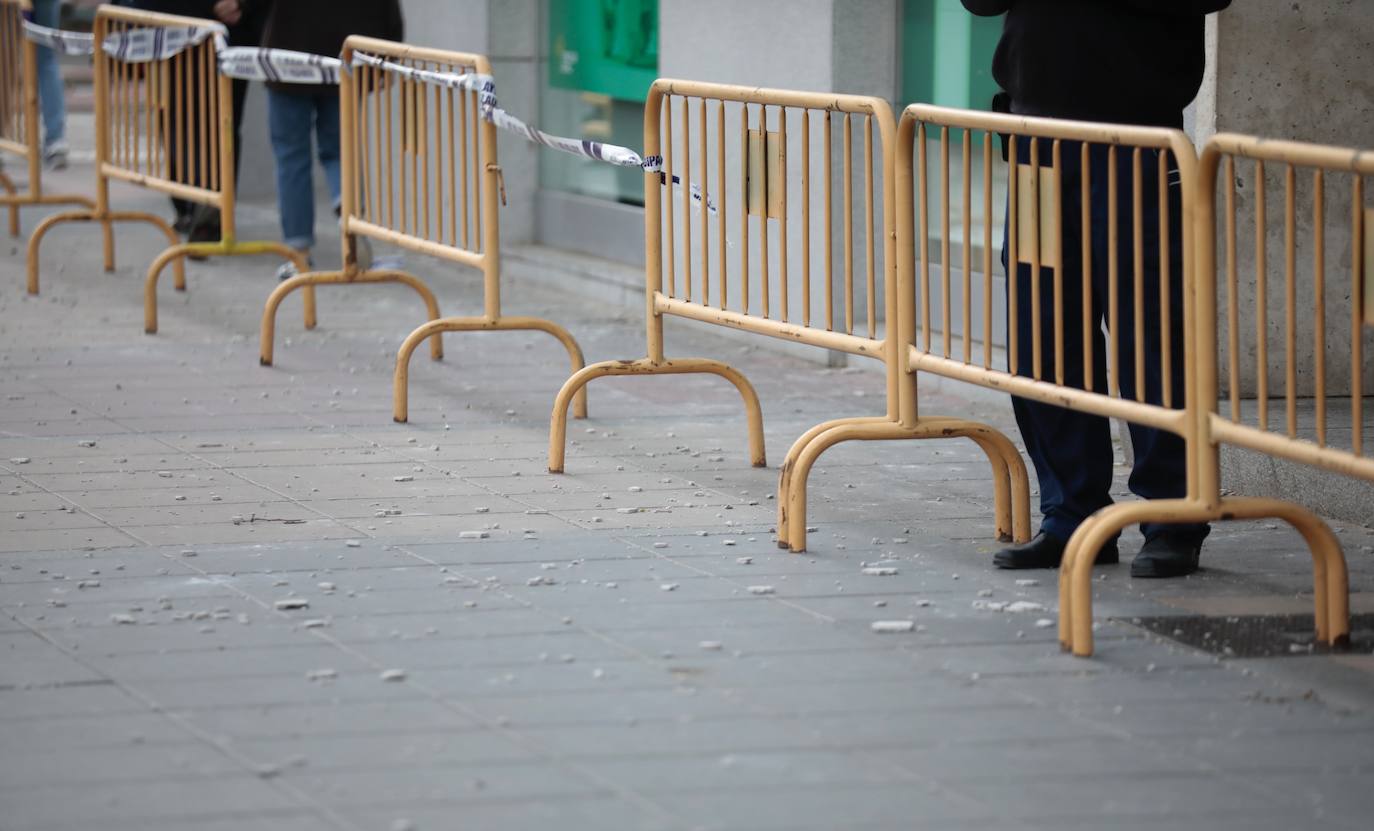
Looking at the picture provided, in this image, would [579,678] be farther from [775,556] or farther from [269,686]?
[775,556]

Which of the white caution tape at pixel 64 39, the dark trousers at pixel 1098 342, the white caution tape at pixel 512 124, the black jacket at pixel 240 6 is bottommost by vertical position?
the dark trousers at pixel 1098 342

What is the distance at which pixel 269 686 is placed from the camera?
459cm

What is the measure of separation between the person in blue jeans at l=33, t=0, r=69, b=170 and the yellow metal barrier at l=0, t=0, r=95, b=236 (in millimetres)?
2777

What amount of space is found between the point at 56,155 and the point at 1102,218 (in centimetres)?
1269

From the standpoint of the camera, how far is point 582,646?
4902mm

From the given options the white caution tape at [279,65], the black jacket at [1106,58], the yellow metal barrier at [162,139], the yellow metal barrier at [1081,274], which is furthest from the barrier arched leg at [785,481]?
the yellow metal barrier at [162,139]

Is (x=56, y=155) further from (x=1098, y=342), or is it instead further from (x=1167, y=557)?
(x=1167, y=557)

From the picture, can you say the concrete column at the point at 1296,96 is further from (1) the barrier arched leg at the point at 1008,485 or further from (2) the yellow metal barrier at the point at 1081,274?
(2) the yellow metal barrier at the point at 1081,274

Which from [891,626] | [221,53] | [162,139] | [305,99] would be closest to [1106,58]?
[891,626]

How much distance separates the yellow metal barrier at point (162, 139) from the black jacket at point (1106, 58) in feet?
16.7

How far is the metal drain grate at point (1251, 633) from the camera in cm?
492

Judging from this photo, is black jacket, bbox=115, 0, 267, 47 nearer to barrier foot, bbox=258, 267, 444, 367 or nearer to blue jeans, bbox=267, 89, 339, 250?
blue jeans, bbox=267, 89, 339, 250

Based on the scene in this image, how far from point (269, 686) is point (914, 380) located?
84.2 inches

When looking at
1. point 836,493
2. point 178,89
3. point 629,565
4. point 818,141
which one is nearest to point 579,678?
point 629,565
